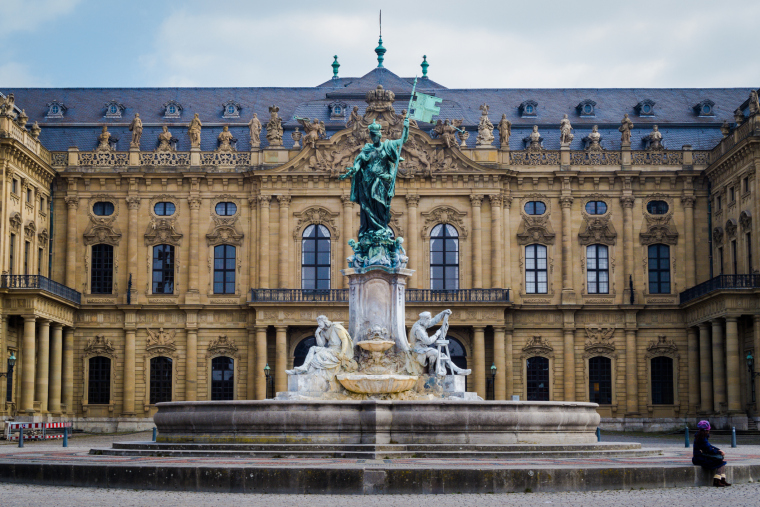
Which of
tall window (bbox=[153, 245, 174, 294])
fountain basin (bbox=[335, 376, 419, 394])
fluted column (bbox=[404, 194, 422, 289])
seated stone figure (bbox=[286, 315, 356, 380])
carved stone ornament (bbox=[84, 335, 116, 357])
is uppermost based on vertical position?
fluted column (bbox=[404, 194, 422, 289])

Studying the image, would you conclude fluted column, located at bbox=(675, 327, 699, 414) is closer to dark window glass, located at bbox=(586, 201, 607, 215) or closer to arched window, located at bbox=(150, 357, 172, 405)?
dark window glass, located at bbox=(586, 201, 607, 215)

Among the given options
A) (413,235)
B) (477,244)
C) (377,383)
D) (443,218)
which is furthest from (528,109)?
(377,383)

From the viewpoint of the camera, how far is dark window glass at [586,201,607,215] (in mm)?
58094

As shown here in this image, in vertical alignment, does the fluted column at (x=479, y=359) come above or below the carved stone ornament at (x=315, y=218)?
below

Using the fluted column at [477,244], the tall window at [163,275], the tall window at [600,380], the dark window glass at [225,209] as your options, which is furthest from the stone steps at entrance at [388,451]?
the dark window glass at [225,209]

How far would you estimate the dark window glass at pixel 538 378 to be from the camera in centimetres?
5650

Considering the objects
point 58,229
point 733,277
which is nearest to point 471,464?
point 733,277

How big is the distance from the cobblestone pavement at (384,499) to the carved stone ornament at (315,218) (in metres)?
38.1

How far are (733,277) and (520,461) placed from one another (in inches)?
1297

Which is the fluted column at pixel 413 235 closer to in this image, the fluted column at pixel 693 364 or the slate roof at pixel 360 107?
the slate roof at pixel 360 107

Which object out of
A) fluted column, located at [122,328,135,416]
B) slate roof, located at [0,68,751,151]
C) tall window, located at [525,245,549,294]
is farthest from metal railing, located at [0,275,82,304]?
tall window, located at [525,245,549,294]

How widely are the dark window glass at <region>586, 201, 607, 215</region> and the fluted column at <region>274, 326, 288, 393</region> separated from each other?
55.0 ft

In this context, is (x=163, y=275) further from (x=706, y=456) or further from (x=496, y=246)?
(x=706, y=456)

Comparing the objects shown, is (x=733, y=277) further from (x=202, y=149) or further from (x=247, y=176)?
(x=202, y=149)
